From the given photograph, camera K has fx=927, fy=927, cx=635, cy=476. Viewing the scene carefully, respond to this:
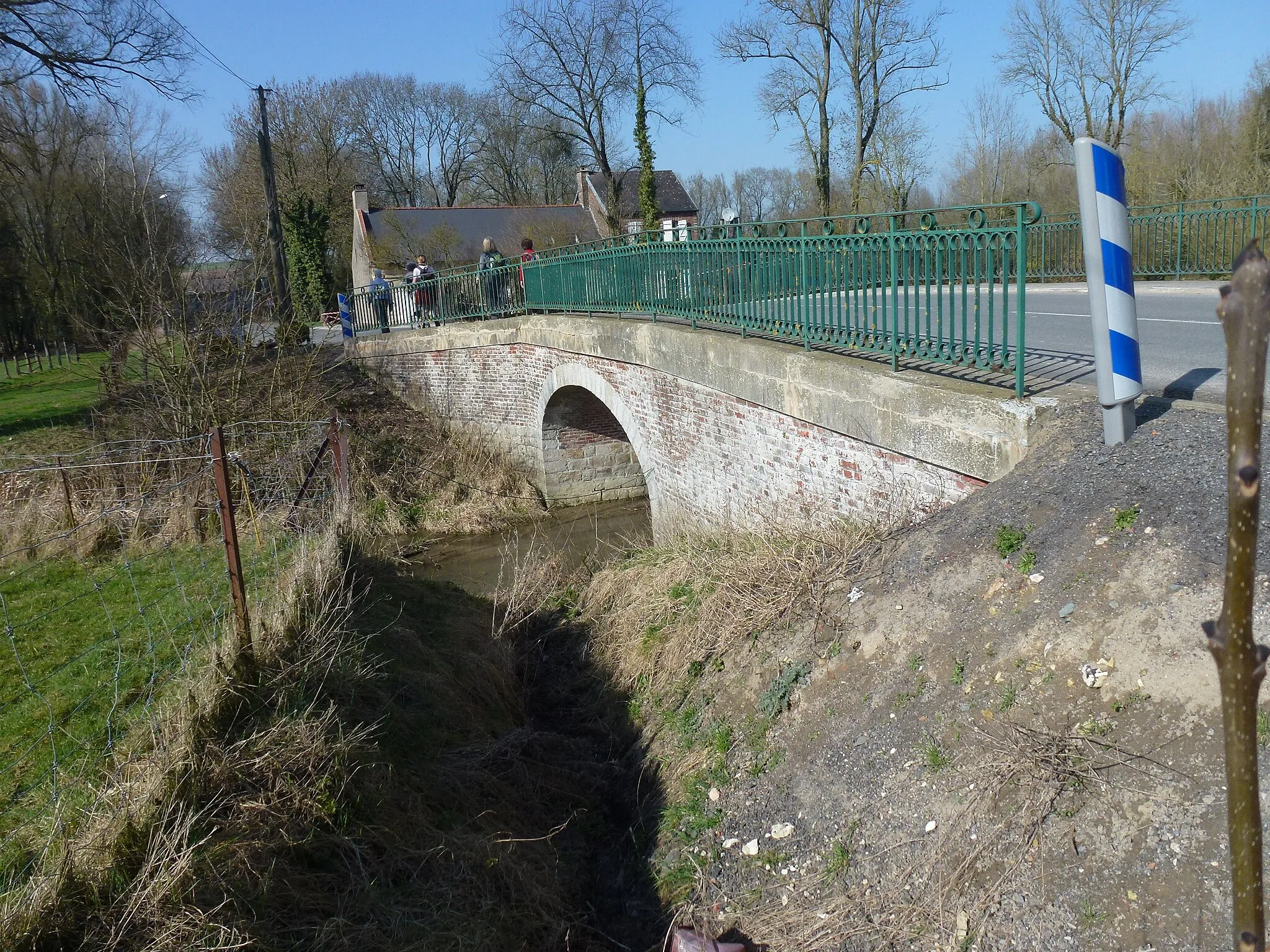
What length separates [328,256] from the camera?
38094 mm

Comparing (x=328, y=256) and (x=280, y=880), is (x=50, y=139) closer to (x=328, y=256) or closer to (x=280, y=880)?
(x=328, y=256)

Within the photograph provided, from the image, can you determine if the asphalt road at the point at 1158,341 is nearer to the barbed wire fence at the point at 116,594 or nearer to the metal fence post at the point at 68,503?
the barbed wire fence at the point at 116,594

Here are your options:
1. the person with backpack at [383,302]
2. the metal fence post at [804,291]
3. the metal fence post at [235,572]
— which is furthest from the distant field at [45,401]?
the metal fence post at [804,291]

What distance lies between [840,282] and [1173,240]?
9522 millimetres

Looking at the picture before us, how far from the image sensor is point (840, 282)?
667 cm

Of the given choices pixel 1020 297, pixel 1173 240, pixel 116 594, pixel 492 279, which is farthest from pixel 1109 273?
pixel 492 279

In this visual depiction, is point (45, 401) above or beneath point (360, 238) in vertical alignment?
beneath

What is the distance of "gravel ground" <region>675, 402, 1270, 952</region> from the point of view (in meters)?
3.28

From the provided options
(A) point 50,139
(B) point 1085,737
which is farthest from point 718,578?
(A) point 50,139

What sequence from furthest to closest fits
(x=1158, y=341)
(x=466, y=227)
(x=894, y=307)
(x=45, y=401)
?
(x=466, y=227) → (x=45, y=401) → (x=1158, y=341) → (x=894, y=307)

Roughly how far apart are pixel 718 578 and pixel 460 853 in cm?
310

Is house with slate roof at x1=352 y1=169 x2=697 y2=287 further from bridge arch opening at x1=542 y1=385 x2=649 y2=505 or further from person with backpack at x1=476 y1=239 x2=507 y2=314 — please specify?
bridge arch opening at x1=542 y1=385 x2=649 y2=505

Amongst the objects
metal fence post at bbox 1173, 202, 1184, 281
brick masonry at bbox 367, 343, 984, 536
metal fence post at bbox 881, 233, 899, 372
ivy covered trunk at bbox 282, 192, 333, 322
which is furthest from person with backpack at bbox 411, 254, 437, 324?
metal fence post at bbox 881, 233, 899, 372

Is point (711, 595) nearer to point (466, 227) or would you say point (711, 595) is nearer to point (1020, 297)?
point (1020, 297)
